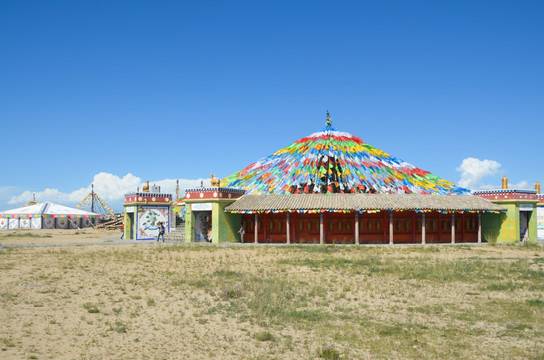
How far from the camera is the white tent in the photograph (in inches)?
3100

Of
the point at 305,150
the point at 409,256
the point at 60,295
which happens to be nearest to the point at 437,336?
the point at 60,295

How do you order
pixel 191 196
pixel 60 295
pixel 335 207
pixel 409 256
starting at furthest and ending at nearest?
pixel 191 196
pixel 335 207
pixel 409 256
pixel 60 295

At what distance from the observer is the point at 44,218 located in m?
79.9

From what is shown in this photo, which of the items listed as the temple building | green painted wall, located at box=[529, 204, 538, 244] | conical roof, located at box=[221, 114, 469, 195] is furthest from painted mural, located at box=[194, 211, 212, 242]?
green painted wall, located at box=[529, 204, 538, 244]

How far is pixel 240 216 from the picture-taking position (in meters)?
41.8

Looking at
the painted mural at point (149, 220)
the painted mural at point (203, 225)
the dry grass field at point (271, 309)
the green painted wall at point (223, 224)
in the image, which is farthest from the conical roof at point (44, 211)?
the dry grass field at point (271, 309)

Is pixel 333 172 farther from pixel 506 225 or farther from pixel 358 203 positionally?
pixel 506 225

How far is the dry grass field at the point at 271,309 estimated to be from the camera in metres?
Result: 10.7

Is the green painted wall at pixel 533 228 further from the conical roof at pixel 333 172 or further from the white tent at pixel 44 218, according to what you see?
the white tent at pixel 44 218

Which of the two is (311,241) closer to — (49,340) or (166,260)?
(166,260)

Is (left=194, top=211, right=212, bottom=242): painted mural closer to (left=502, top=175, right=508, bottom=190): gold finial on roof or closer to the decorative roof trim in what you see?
the decorative roof trim

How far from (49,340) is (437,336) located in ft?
29.2

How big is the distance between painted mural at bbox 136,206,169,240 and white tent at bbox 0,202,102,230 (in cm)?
Result: 4089

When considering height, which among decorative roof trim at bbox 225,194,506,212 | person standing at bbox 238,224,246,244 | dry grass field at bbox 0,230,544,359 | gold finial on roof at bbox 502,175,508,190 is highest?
gold finial on roof at bbox 502,175,508,190
